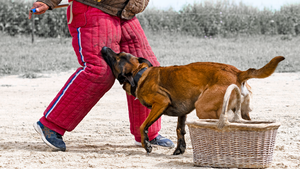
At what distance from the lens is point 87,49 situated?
335 cm

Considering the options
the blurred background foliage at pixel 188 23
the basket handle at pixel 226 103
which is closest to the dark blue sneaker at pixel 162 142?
the basket handle at pixel 226 103

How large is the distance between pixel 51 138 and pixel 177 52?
9.88 metres

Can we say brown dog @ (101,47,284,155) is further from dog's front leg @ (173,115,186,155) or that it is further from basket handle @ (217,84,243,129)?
basket handle @ (217,84,243,129)

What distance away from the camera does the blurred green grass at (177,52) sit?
418 inches

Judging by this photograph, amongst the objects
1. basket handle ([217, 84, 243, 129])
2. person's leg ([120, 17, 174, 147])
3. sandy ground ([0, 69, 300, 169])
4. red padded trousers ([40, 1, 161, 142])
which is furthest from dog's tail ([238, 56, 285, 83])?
red padded trousers ([40, 1, 161, 142])

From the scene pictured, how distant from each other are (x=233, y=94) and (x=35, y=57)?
10.3m

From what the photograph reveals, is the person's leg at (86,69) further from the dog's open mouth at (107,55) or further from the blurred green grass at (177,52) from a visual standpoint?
the blurred green grass at (177,52)

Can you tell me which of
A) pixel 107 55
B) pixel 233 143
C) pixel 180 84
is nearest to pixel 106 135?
pixel 107 55

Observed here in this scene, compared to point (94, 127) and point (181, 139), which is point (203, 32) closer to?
point (94, 127)

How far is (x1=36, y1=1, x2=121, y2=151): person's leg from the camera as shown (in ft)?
11.0

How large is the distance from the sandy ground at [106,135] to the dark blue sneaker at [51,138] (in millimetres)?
90

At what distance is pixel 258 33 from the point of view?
17000 millimetres

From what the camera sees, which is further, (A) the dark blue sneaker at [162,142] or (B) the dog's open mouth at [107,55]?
(A) the dark blue sneaker at [162,142]

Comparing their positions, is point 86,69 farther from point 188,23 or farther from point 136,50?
point 188,23
